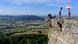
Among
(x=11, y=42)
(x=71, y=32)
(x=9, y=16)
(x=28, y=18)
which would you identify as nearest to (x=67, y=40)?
(x=71, y=32)

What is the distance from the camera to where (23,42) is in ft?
102

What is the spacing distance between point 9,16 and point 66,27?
131457 millimetres

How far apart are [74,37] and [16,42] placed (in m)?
24.5

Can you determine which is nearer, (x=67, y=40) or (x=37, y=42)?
(x=67, y=40)

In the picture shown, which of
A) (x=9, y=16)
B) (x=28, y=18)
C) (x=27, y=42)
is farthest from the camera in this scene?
(x=9, y=16)

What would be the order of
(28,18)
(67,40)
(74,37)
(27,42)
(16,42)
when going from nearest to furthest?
1. (74,37)
2. (67,40)
3. (27,42)
4. (16,42)
5. (28,18)

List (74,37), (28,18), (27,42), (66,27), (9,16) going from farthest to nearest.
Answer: (9,16), (28,18), (27,42), (66,27), (74,37)

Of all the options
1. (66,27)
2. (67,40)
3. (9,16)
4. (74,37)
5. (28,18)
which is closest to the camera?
(74,37)

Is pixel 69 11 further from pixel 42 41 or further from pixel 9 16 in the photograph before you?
pixel 9 16

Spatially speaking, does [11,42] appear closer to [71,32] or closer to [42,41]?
[42,41]

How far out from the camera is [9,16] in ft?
461

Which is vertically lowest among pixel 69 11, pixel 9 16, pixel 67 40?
pixel 9 16

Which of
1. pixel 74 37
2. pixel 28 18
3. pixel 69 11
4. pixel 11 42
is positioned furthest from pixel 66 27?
pixel 28 18

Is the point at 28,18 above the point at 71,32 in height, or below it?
below
